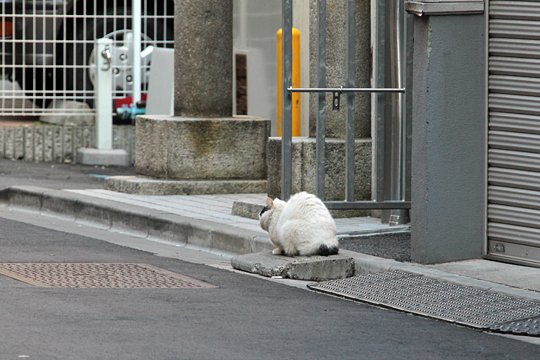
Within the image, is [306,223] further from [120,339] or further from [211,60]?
[211,60]

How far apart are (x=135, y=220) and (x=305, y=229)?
2866mm

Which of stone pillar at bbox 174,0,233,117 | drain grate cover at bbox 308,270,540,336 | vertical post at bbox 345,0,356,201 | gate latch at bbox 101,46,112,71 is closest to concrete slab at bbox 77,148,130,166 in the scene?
gate latch at bbox 101,46,112,71

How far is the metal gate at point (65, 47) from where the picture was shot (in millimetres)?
19031

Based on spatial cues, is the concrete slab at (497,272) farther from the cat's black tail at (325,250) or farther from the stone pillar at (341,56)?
the stone pillar at (341,56)

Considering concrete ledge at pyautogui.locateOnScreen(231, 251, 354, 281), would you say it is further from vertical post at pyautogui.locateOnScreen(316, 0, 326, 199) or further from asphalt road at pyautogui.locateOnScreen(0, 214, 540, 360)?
vertical post at pyautogui.locateOnScreen(316, 0, 326, 199)

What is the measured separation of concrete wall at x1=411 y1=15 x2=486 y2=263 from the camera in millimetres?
10336

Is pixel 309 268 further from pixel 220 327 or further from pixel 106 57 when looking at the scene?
pixel 106 57

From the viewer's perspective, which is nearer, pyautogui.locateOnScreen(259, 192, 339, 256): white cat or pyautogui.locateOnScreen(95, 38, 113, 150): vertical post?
pyautogui.locateOnScreen(259, 192, 339, 256): white cat

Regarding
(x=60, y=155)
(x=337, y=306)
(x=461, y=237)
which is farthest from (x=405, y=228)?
(x=60, y=155)

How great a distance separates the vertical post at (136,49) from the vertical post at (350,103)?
25.8 feet

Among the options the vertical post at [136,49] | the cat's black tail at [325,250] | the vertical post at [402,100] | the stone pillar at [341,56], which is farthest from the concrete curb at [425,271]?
the vertical post at [136,49]

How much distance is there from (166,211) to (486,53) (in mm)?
3610

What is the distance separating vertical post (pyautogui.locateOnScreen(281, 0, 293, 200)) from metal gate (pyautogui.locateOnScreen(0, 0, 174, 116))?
803cm

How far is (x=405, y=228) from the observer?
12.0 meters
